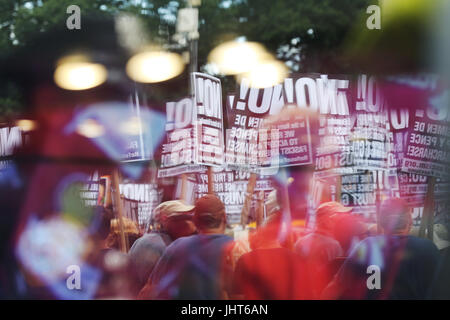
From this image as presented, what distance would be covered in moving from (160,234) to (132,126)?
621mm

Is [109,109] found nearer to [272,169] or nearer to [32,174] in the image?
[32,174]

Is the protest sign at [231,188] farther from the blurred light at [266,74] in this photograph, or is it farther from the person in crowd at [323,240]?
the blurred light at [266,74]

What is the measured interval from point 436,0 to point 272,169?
50.3 inches

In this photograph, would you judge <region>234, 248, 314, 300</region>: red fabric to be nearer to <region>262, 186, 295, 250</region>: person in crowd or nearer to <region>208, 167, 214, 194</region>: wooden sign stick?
<region>262, 186, 295, 250</region>: person in crowd

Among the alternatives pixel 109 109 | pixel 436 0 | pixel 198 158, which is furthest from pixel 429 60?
pixel 109 109

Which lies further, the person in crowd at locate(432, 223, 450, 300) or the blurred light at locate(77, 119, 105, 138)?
the blurred light at locate(77, 119, 105, 138)

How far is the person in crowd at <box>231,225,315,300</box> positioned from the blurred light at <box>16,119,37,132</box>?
139 cm

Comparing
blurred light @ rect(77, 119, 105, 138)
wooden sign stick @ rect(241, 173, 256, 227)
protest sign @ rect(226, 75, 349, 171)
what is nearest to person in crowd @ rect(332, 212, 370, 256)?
protest sign @ rect(226, 75, 349, 171)

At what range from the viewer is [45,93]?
3334mm

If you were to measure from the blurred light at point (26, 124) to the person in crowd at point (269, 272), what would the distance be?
1392mm

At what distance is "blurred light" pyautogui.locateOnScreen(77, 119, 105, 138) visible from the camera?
3.30 metres

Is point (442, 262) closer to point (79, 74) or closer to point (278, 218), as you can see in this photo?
point (278, 218)
